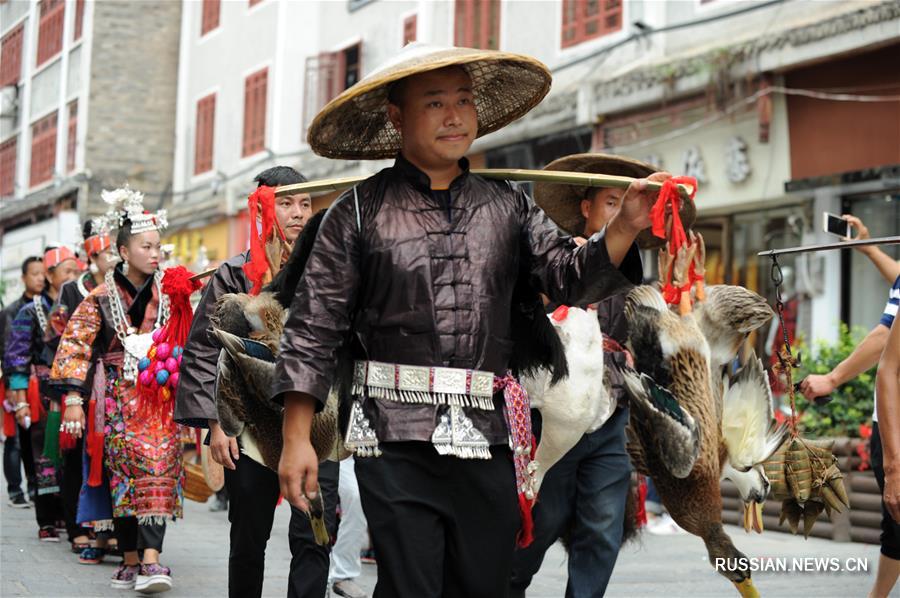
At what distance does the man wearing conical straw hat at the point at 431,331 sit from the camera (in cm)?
374

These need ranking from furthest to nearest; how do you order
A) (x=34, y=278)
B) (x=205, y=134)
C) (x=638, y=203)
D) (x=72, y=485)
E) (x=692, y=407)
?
1. (x=205, y=134)
2. (x=34, y=278)
3. (x=72, y=485)
4. (x=692, y=407)
5. (x=638, y=203)

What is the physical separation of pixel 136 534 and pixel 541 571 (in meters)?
2.57

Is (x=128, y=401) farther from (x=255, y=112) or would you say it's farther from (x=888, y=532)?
(x=255, y=112)

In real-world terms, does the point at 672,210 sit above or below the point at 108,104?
below

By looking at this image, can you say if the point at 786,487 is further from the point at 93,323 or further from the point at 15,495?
the point at 15,495

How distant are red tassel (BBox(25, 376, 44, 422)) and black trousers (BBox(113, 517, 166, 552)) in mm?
3197

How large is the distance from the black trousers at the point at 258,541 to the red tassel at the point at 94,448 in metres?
2.31

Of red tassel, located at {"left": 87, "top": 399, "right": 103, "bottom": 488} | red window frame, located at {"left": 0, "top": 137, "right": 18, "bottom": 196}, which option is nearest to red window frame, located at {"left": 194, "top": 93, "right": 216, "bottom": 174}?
red window frame, located at {"left": 0, "top": 137, "right": 18, "bottom": 196}

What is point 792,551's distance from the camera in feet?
31.0

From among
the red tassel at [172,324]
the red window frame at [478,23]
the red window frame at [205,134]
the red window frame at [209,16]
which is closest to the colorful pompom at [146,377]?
the red tassel at [172,324]

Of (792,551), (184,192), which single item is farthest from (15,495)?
(184,192)

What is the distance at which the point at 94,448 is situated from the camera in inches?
302

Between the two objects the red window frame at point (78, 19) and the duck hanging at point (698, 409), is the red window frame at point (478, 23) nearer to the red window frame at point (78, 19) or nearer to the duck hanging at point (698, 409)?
the duck hanging at point (698, 409)

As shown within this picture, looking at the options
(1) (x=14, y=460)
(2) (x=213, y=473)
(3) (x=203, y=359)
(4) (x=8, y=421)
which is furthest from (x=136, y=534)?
(1) (x=14, y=460)
